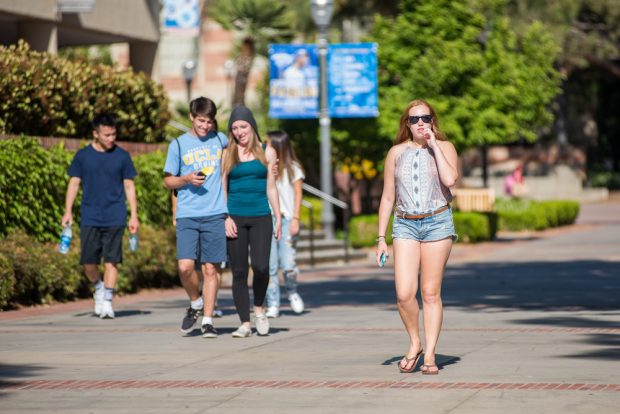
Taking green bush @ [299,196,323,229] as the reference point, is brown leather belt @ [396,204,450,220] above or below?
above

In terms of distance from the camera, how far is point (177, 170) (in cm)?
1216

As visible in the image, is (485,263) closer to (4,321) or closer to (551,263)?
(551,263)

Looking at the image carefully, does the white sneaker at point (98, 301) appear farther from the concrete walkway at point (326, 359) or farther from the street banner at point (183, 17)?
the street banner at point (183, 17)

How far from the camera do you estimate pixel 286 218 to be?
14586 millimetres

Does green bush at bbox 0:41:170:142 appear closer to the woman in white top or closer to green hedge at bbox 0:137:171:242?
green hedge at bbox 0:137:171:242

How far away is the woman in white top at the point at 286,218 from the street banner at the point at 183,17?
16967mm

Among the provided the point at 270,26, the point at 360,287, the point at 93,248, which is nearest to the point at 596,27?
the point at 270,26

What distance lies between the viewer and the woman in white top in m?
14.3

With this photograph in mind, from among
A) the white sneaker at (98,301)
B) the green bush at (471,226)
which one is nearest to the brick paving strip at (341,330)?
the white sneaker at (98,301)

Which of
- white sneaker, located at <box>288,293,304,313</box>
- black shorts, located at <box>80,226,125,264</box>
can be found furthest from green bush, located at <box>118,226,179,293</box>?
white sneaker, located at <box>288,293,304,313</box>

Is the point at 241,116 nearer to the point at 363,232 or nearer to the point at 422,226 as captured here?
the point at 422,226

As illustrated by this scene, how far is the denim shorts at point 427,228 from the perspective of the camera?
9.41m

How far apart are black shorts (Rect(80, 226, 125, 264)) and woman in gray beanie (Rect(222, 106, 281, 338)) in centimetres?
232

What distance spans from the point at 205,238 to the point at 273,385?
3.52m
